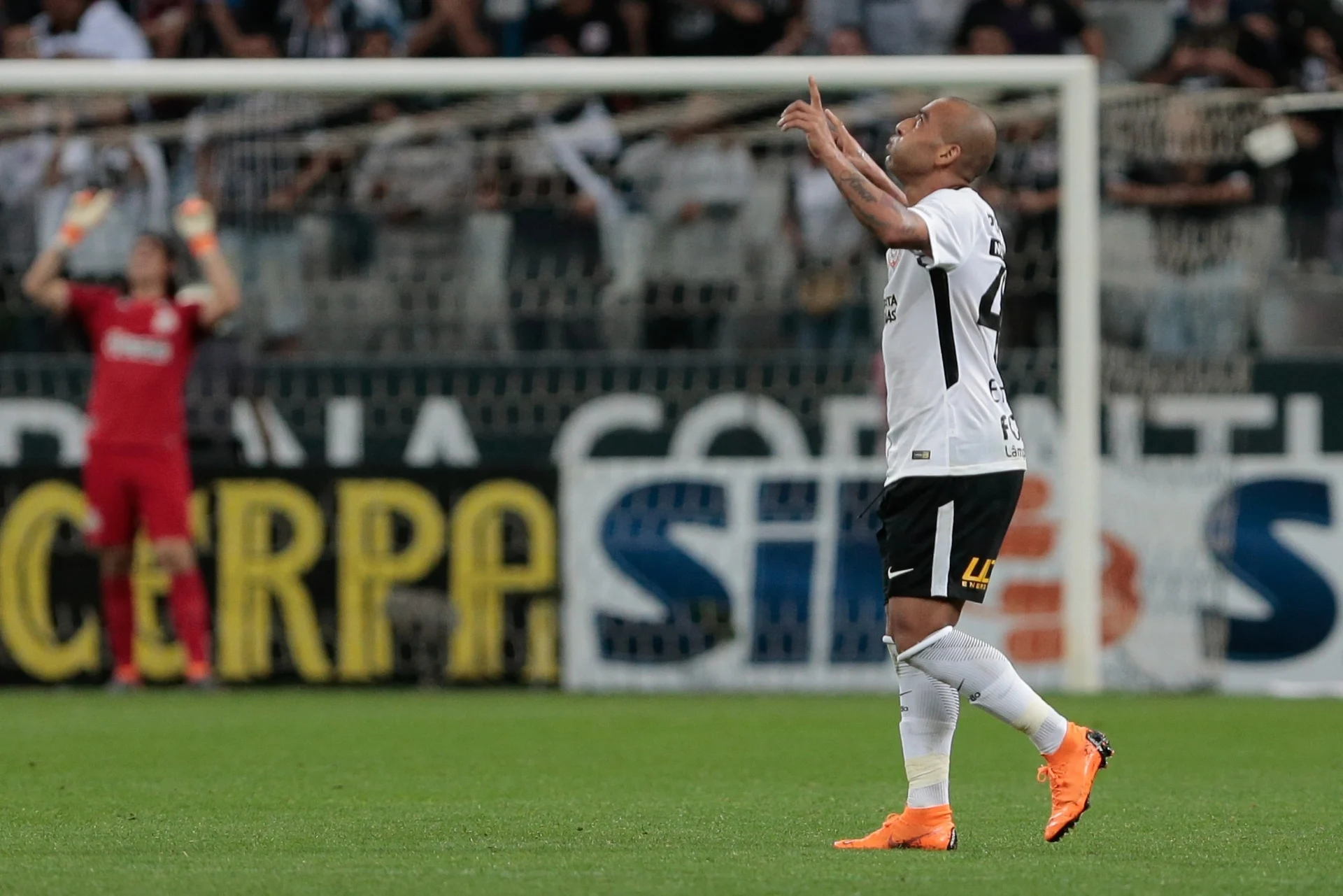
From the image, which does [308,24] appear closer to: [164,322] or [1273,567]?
[164,322]

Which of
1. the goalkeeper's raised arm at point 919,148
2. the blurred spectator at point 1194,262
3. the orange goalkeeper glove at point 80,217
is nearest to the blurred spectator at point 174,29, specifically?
the orange goalkeeper glove at point 80,217

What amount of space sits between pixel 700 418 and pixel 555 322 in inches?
39.8

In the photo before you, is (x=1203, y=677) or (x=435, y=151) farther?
(x=435, y=151)

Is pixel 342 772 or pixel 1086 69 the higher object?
pixel 1086 69

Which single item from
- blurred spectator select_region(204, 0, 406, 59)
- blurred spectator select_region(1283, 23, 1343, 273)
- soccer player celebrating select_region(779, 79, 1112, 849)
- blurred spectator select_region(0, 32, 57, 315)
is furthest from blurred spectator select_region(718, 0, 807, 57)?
soccer player celebrating select_region(779, 79, 1112, 849)

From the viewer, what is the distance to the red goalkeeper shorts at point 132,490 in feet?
34.1

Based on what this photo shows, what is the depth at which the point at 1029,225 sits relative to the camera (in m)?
11.6

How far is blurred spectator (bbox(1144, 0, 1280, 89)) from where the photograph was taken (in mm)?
12789

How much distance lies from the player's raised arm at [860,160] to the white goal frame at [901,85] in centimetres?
507

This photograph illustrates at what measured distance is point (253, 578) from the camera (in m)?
10.8

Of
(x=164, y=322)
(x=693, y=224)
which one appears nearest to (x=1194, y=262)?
(x=693, y=224)

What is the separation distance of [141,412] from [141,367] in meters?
0.21

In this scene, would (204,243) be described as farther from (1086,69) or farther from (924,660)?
(924,660)

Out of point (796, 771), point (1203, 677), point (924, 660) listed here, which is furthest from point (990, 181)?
point (924, 660)
